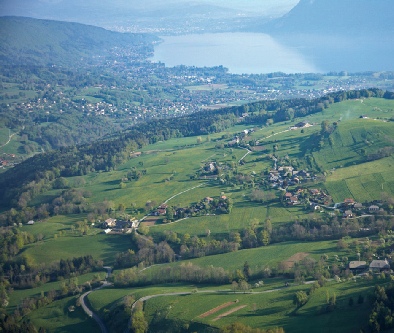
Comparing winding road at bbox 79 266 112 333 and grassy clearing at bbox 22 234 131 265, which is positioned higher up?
grassy clearing at bbox 22 234 131 265

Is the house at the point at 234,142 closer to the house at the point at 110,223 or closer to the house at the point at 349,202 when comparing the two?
the house at the point at 110,223

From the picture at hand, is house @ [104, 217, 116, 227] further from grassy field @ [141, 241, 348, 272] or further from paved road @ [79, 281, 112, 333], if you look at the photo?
paved road @ [79, 281, 112, 333]

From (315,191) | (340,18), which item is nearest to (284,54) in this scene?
(340,18)

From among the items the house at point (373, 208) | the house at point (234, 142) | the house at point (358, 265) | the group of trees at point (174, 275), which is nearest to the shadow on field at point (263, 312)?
the group of trees at point (174, 275)

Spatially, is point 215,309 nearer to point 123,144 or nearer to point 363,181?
point 363,181

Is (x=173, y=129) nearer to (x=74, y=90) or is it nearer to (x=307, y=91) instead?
(x=307, y=91)

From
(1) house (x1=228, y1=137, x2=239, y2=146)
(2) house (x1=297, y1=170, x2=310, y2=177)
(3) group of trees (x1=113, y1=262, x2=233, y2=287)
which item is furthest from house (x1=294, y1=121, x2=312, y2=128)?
(3) group of trees (x1=113, y1=262, x2=233, y2=287)
